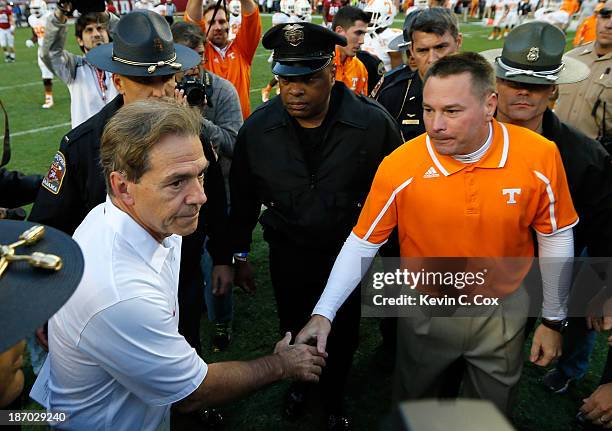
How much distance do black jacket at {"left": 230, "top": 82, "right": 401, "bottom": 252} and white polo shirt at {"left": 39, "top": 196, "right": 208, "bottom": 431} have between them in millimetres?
1092

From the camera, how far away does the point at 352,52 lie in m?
5.89

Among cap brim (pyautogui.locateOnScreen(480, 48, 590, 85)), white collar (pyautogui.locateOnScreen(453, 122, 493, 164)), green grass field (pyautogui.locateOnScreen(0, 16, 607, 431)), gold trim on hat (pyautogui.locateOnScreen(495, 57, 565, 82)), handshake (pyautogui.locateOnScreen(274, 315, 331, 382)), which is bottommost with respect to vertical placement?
green grass field (pyautogui.locateOnScreen(0, 16, 607, 431))

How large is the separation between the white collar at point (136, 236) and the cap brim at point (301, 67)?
135 cm

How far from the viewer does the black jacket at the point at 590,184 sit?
2553 millimetres

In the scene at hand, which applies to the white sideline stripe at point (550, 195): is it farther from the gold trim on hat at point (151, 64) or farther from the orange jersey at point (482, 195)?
the gold trim on hat at point (151, 64)

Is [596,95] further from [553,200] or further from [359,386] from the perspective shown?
[359,386]

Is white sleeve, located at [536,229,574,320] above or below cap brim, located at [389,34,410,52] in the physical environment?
above

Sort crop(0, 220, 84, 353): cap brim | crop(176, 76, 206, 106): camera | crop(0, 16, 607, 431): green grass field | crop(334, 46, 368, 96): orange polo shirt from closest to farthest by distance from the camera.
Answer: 1. crop(0, 220, 84, 353): cap brim
2. crop(0, 16, 607, 431): green grass field
3. crop(176, 76, 206, 106): camera
4. crop(334, 46, 368, 96): orange polo shirt

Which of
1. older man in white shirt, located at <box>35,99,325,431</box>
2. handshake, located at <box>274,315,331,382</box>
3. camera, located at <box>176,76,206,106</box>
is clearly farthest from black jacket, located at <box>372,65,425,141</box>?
older man in white shirt, located at <box>35,99,325,431</box>

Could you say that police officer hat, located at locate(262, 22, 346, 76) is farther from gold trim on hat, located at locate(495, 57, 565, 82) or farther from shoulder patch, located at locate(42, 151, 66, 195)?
shoulder patch, located at locate(42, 151, 66, 195)

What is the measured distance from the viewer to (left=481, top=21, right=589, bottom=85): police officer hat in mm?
2738

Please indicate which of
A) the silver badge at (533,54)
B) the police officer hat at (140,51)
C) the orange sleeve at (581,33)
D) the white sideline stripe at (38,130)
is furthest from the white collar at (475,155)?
the orange sleeve at (581,33)

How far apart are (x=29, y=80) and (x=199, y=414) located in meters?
14.0

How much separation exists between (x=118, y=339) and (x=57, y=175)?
1.43m
